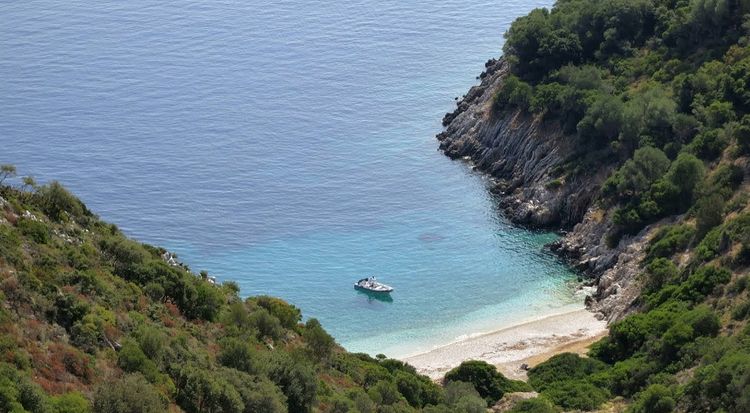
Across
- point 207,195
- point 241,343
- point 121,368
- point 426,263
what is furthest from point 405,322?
point 121,368

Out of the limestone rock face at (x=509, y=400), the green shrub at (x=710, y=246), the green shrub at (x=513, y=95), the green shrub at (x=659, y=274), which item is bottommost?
the limestone rock face at (x=509, y=400)

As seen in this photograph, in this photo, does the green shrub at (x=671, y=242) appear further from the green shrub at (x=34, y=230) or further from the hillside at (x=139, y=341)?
the green shrub at (x=34, y=230)

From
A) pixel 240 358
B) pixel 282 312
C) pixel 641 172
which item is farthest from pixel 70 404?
pixel 641 172

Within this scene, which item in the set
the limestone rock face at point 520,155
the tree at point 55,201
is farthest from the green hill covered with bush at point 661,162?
the tree at point 55,201

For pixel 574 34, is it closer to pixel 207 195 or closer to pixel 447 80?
pixel 447 80

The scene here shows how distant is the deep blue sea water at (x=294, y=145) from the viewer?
103562 mm

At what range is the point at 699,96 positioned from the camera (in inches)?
4139

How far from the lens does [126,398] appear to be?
154 ft

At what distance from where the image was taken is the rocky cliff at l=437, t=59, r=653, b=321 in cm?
9606

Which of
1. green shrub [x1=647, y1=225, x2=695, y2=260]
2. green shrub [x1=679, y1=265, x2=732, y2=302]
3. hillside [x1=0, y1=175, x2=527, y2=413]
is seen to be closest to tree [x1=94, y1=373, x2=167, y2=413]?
hillside [x1=0, y1=175, x2=527, y2=413]

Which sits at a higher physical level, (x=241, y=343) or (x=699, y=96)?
(x=699, y=96)

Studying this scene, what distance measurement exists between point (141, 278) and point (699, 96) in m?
58.6

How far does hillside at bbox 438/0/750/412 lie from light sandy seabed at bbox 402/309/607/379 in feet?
7.66

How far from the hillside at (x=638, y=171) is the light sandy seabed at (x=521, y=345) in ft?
7.66
